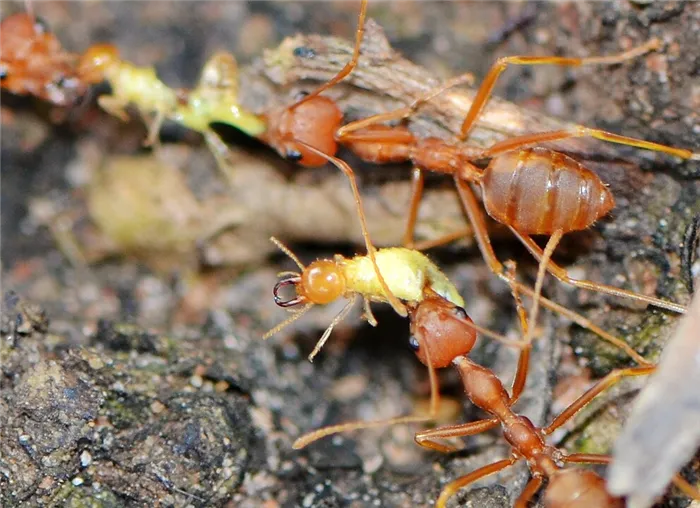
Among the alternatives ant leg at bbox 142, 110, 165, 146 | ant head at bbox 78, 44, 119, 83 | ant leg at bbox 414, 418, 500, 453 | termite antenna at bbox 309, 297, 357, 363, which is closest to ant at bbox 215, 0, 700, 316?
termite antenna at bbox 309, 297, 357, 363

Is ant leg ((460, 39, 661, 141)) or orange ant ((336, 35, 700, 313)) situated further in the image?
ant leg ((460, 39, 661, 141))

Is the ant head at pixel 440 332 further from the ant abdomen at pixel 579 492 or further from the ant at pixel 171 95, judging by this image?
the ant at pixel 171 95

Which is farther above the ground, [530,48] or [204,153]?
[530,48]

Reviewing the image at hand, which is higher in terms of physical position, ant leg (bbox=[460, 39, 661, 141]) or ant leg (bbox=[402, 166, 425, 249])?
ant leg (bbox=[460, 39, 661, 141])

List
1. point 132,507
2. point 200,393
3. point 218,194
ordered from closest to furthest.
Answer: point 132,507 < point 200,393 < point 218,194

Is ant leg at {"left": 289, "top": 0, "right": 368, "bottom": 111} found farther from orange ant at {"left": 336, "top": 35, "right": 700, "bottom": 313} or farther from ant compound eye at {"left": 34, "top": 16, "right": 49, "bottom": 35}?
ant compound eye at {"left": 34, "top": 16, "right": 49, "bottom": 35}

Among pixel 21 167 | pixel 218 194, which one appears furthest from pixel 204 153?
pixel 21 167

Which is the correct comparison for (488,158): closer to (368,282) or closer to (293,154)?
(368,282)

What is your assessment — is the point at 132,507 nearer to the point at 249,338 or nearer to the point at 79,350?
the point at 79,350
